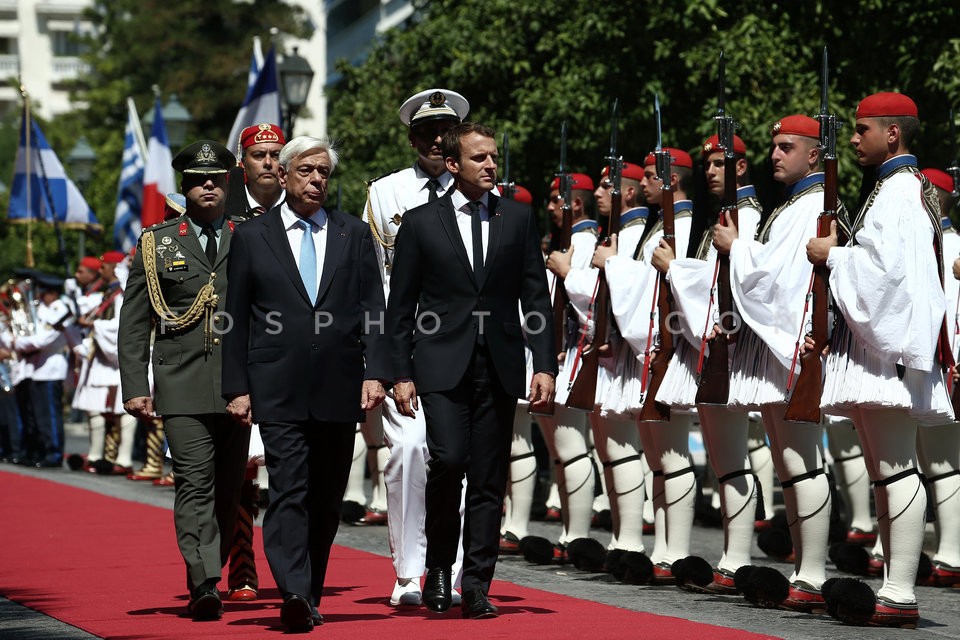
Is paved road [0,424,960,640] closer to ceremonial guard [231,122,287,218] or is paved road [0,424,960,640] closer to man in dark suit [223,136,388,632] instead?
man in dark suit [223,136,388,632]

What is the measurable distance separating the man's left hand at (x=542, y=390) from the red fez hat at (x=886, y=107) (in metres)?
1.87

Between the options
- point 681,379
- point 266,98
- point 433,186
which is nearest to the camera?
point 433,186

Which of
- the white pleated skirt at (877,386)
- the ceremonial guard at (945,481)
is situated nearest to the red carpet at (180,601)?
the white pleated skirt at (877,386)

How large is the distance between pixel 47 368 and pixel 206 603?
1399 cm

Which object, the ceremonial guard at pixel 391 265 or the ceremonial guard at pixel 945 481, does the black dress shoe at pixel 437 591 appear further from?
the ceremonial guard at pixel 945 481

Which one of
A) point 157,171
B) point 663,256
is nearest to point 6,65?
point 157,171

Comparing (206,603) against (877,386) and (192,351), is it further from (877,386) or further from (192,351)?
(877,386)

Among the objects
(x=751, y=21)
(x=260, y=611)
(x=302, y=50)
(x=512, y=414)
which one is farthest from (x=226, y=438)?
(x=302, y=50)

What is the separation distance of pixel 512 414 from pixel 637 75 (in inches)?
469

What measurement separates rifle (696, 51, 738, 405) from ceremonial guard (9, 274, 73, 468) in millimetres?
13531

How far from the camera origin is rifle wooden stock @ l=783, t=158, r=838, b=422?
8.20 metres

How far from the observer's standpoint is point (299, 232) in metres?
7.98

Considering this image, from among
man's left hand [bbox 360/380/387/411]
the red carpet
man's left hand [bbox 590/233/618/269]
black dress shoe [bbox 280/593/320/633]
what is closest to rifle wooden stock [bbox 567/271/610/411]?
man's left hand [bbox 590/233/618/269]

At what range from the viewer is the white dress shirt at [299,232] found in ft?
26.0
